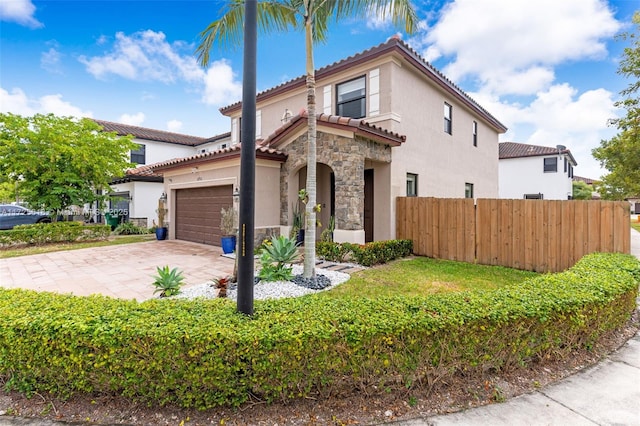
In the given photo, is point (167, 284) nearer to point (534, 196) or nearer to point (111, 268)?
point (111, 268)

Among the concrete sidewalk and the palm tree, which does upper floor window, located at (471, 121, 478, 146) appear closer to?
the palm tree

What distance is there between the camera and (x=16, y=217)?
699 inches

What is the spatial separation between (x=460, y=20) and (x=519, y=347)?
10643 mm

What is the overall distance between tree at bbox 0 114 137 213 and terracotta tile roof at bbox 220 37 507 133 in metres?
6.59

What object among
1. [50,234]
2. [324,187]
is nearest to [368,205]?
[324,187]

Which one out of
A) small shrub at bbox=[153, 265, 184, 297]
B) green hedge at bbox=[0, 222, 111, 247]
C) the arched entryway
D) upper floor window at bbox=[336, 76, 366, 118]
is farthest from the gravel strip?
green hedge at bbox=[0, 222, 111, 247]

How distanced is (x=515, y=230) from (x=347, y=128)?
5475 millimetres

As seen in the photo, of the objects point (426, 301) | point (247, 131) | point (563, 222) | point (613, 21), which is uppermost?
point (613, 21)

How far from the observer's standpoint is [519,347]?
10.00ft

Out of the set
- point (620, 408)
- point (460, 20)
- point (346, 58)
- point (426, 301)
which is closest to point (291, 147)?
point (346, 58)

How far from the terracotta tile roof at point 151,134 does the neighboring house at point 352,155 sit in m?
12.1

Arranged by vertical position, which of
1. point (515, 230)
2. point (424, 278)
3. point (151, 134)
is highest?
point (151, 134)

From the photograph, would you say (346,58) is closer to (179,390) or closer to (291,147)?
(291,147)

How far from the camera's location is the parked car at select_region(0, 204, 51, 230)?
17453mm
